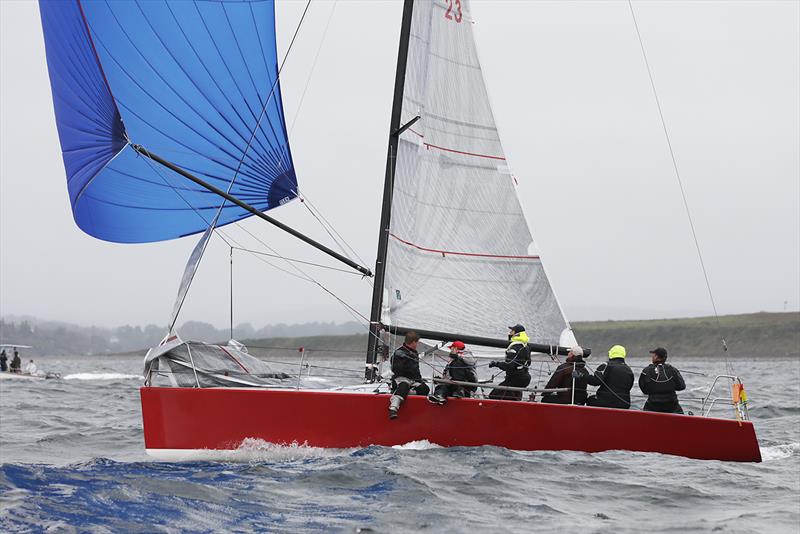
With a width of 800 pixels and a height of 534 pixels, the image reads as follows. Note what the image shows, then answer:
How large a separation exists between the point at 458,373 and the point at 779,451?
469 cm

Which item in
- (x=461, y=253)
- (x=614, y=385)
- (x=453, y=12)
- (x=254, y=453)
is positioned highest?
(x=453, y=12)

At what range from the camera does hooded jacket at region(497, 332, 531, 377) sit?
431 inches

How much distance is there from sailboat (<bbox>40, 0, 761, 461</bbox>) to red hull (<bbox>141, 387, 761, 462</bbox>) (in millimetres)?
17

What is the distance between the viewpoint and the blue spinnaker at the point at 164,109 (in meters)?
11.2

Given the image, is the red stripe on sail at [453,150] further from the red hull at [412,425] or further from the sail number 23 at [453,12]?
the red hull at [412,425]

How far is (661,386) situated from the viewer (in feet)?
36.0

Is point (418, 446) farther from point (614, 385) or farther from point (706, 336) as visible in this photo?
point (706, 336)

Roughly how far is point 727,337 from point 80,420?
61.4 metres

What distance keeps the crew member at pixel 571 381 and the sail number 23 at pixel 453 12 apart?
5.28 metres

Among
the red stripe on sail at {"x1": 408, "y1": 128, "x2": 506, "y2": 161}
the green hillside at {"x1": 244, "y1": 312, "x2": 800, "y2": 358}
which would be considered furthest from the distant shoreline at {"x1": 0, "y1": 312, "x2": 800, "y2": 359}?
the red stripe on sail at {"x1": 408, "y1": 128, "x2": 506, "y2": 161}

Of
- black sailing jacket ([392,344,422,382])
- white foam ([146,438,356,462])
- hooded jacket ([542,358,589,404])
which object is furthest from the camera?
hooded jacket ([542,358,589,404])

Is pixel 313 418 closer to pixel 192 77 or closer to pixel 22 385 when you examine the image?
pixel 192 77

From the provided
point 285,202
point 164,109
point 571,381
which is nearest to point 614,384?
point 571,381

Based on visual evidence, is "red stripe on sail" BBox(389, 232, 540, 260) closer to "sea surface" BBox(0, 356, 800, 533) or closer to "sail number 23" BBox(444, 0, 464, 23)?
"sea surface" BBox(0, 356, 800, 533)
